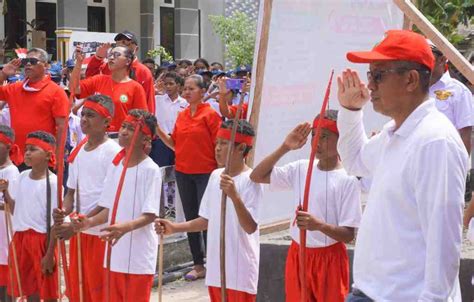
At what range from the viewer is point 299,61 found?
22.5 feet

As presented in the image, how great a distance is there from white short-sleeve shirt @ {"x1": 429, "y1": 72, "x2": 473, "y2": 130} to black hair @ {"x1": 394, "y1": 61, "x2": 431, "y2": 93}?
2514mm

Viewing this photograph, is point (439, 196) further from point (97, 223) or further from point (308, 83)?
point (308, 83)

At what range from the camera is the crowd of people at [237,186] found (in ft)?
10.9

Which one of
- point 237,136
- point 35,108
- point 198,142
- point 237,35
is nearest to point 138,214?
point 237,136

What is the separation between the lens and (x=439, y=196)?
10.5 ft

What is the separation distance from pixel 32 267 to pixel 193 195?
7.72 ft

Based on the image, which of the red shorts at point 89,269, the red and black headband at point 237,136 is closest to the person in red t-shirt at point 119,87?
the red shorts at point 89,269

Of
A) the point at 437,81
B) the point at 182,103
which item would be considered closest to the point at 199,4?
the point at 182,103

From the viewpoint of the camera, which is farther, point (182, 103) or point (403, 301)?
point (182, 103)

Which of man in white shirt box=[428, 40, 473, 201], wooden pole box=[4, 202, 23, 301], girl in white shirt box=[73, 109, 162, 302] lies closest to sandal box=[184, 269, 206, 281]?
wooden pole box=[4, 202, 23, 301]

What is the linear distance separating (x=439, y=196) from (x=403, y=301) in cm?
43

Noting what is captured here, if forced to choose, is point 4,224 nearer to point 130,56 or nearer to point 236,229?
point 130,56

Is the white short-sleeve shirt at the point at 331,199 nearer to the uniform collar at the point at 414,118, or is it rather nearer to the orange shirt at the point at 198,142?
the uniform collar at the point at 414,118

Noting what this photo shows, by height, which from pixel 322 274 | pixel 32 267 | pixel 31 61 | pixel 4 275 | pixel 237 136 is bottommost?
pixel 4 275
